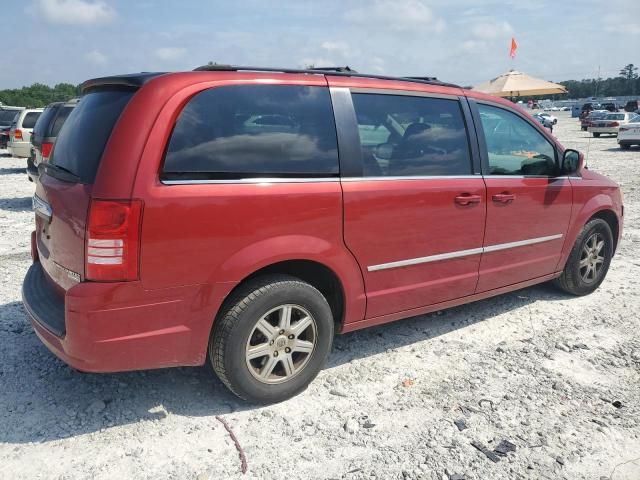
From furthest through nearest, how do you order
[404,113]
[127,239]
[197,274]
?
1. [404,113]
2. [197,274]
3. [127,239]

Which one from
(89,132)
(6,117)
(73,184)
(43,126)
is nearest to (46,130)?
(43,126)

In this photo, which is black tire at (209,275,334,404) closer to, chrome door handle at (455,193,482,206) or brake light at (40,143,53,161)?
chrome door handle at (455,193,482,206)

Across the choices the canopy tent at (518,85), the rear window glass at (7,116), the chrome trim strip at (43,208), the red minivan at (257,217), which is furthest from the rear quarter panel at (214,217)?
the canopy tent at (518,85)

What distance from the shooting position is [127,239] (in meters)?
2.67

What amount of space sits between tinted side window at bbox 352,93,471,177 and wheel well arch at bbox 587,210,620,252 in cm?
203

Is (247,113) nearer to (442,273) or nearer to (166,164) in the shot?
(166,164)

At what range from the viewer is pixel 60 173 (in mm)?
3166

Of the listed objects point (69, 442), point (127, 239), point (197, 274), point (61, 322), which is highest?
point (127, 239)

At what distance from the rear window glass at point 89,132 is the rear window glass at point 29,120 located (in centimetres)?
1388

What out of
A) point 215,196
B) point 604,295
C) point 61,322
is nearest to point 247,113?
point 215,196

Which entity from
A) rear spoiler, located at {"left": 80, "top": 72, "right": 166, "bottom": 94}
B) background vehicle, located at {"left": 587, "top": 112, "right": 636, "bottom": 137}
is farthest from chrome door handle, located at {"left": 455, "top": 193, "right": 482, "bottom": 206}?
background vehicle, located at {"left": 587, "top": 112, "right": 636, "bottom": 137}

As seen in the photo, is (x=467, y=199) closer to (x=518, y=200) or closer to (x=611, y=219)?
(x=518, y=200)

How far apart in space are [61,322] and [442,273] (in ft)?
8.06

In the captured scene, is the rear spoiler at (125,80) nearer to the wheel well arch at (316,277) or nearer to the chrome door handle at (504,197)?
the wheel well arch at (316,277)
